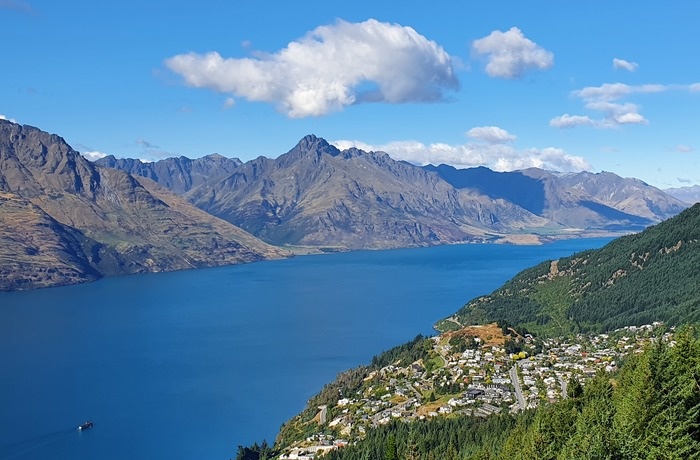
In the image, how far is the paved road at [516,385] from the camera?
91669mm

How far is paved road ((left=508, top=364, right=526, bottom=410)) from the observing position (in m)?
91.7

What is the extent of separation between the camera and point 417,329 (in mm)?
197500

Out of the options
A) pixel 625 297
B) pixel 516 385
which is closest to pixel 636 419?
pixel 516 385

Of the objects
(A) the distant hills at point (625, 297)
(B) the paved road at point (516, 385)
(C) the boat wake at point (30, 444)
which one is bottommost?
(C) the boat wake at point (30, 444)

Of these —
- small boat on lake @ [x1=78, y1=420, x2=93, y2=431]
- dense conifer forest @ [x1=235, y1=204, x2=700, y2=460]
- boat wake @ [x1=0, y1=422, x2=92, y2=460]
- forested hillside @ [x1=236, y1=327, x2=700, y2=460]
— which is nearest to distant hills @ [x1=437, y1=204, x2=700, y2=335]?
dense conifer forest @ [x1=235, y1=204, x2=700, y2=460]

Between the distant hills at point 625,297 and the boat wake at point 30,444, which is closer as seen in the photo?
the boat wake at point 30,444

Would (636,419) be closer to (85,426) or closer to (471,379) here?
(471,379)

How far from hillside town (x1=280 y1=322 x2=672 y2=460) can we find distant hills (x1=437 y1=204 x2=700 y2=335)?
1545cm

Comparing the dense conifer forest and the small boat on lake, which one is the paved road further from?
the small boat on lake

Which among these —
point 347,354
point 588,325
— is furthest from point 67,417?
point 588,325

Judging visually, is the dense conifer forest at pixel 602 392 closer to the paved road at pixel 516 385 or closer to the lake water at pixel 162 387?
the paved road at pixel 516 385

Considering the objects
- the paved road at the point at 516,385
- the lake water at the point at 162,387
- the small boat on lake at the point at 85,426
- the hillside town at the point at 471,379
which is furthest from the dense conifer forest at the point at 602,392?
the small boat on lake at the point at 85,426

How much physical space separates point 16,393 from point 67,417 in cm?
2288

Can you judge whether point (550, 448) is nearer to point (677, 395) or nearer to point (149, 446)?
point (677, 395)
